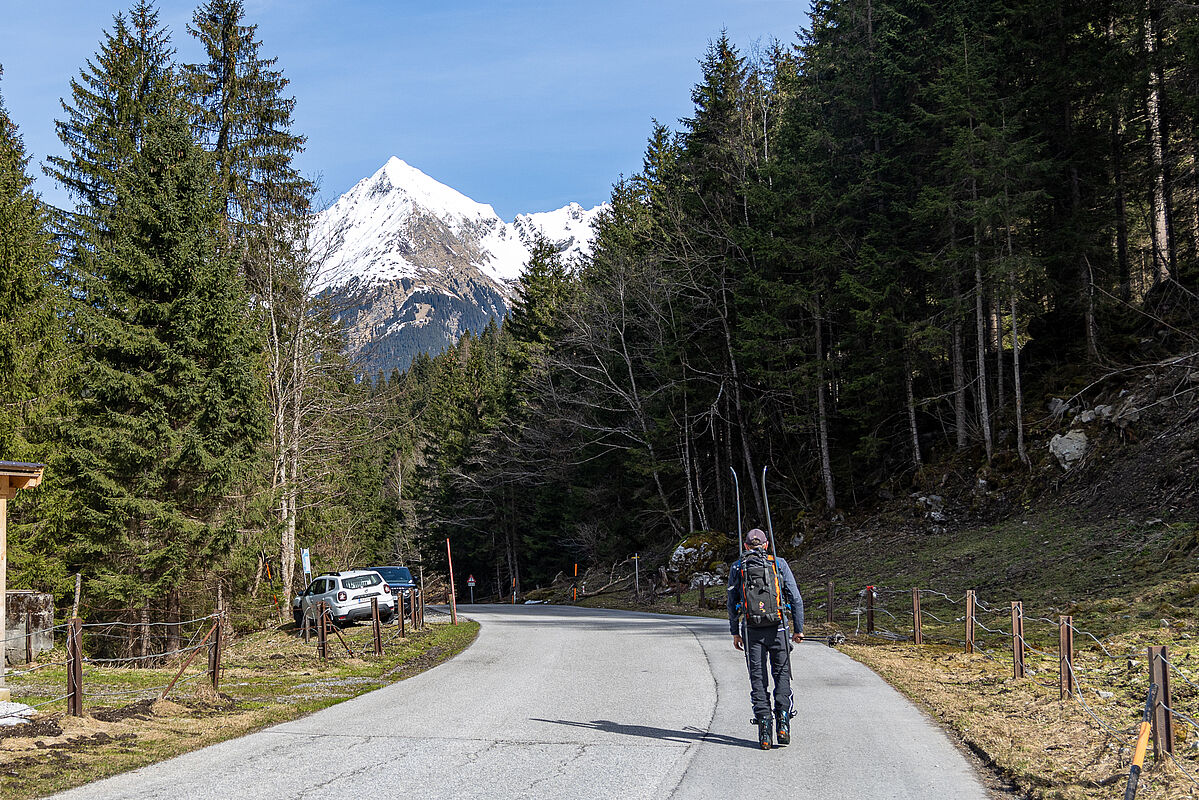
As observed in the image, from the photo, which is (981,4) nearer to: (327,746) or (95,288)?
(95,288)

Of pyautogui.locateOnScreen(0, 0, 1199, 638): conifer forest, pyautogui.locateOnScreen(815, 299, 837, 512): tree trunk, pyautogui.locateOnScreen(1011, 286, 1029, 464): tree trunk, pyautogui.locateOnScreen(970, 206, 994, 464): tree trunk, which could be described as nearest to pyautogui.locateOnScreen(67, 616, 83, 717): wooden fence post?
pyautogui.locateOnScreen(0, 0, 1199, 638): conifer forest

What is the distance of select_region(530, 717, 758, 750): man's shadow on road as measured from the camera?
25.8 feet

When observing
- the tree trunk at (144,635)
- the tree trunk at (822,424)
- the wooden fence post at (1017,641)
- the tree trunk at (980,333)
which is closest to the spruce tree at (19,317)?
the tree trunk at (144,635)

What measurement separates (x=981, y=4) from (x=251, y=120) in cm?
2372

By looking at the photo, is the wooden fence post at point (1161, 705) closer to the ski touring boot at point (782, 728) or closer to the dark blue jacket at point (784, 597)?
the dark blue jacket at point (784, 597)

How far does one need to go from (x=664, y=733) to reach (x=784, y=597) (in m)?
1.82

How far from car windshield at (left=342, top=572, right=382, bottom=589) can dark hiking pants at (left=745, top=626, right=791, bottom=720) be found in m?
15.7

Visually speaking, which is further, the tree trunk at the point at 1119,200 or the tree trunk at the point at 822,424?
the tree trunk at the point at 822,424

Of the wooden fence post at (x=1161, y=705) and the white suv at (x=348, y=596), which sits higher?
the wooden fence post at (x=1161, y=705)

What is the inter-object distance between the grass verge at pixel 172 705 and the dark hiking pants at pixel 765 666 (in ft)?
17.4

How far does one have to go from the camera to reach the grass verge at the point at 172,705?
24.5 ft

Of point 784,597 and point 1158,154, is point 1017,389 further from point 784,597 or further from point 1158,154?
point 784,597

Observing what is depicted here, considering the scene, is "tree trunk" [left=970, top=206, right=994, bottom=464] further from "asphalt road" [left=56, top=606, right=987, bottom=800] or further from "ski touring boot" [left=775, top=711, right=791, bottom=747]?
"ski touring boot" [left=775, top=711, right=791, bottom=747]

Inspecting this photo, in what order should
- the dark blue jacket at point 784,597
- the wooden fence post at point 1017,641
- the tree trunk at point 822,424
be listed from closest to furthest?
the dark blue jacket at point 784,597, the wooden fence post at point 1017,641, the tree trunk at point 822,424
